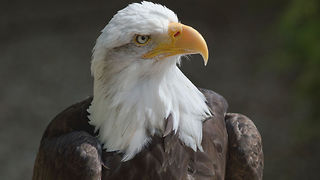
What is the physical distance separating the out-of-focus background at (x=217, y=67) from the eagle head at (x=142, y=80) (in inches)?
117

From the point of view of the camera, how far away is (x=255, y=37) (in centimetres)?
906

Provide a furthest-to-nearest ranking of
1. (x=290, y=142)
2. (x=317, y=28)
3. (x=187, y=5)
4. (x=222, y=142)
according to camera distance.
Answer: (x=187, y=5), (x=290, y=142), (x=317, y=28), (x=222, y=142)

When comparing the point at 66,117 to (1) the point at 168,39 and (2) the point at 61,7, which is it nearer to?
(1) the point at 168,39

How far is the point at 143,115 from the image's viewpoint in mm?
3307

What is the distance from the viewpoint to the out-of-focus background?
644 centimetres

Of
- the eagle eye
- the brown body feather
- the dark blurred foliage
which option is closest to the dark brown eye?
the eagle eye

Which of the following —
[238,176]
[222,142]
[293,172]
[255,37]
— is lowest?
[293,172]

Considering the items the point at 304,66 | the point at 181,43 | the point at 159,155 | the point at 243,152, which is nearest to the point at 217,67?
the point at 304,66

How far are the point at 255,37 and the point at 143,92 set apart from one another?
19.9ft

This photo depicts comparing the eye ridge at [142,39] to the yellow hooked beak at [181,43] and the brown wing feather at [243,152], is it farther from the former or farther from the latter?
the brown wing feather at [243,152]

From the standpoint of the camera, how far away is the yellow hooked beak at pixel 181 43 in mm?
3143

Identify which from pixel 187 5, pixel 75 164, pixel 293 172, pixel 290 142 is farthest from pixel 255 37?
pixel 75 164

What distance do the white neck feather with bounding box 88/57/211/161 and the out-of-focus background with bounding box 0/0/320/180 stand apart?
117 inches

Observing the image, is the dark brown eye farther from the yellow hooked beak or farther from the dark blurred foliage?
the dark blurred foliage
